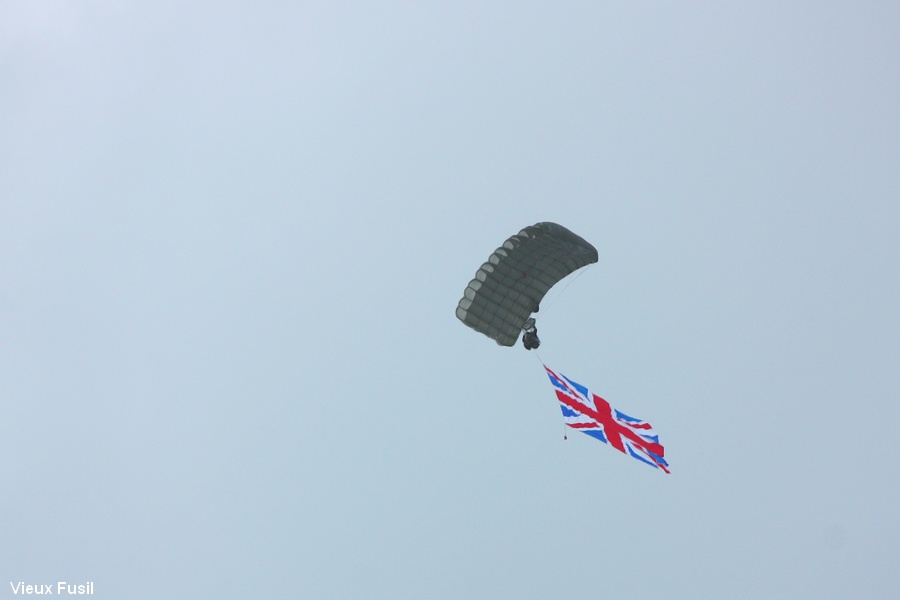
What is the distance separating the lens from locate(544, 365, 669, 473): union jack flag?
45.6 metres

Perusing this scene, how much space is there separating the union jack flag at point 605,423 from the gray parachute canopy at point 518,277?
255 centimetres

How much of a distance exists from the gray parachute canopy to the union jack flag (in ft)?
8.37

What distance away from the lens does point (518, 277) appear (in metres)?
46.8

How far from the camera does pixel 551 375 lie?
46906 millimetres

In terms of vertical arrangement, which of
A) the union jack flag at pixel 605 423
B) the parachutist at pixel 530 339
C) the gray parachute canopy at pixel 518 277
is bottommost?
the union jack flag at pixel 605 423

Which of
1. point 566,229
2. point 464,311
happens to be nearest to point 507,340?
point 464,311

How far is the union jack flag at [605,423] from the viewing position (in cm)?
4562

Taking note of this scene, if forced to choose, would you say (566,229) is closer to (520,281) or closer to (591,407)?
(520,281)

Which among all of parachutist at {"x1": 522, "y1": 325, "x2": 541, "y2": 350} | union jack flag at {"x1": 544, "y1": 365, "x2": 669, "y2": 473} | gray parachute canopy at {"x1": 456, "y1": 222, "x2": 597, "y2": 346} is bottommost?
union jack flag at {"x1": 544, "y1": 365, "x2": 669, "y2": 473}

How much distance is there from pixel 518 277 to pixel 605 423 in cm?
620

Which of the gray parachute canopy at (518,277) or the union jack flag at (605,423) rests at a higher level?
the gray parachute canopy at (518,277)

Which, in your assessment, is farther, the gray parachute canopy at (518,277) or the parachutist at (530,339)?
the parachutist at (530,339)

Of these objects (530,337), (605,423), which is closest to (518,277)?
(530,337)

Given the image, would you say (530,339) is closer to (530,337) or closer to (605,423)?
(530,337)
